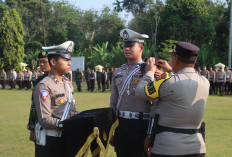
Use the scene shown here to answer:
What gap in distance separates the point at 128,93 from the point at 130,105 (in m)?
0.16

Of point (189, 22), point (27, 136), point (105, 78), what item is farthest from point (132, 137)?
point (189, 22)

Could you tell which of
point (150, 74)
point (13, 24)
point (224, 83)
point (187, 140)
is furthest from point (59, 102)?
point (13, 24)

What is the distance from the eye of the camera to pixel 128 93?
401 centimetres

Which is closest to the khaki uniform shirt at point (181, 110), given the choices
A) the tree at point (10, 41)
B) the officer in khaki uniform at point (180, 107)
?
the officer in khaki uniform at point (180, 107)

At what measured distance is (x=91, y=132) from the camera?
322 cm

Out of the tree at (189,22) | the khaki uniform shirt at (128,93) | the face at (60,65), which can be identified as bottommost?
the khaki uniform shirt at (128,93)

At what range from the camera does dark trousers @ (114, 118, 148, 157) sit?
12.5 ft

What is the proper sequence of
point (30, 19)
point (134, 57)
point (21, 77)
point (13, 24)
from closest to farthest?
1. point (134, 57)
2. point (21, 77)
3. point (13, 24)
4. point (30, 19)

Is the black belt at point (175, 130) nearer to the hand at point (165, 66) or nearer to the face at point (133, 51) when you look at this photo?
the hand at point (165, 66)

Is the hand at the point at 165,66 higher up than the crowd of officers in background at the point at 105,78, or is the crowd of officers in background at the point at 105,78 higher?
the hand at the point at 165,66

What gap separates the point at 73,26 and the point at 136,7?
1274 centimetres

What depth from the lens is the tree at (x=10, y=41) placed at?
131ft

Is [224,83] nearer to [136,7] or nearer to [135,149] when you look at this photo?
[135,149]

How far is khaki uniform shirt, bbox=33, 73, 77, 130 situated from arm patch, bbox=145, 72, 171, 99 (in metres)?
0.93
